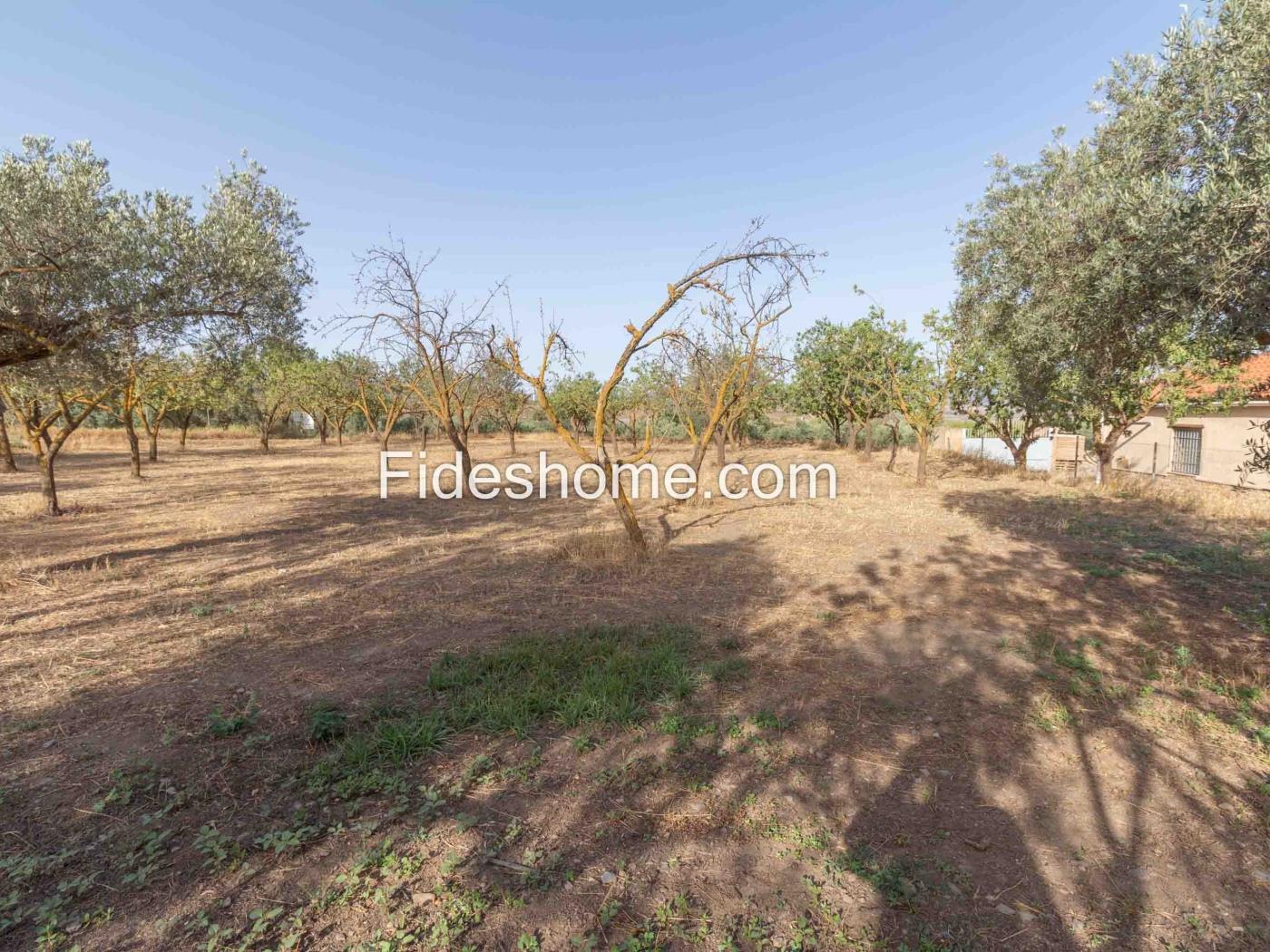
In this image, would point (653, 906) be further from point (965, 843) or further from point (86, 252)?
point (86, 252)

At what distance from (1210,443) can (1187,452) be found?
5.51 ft

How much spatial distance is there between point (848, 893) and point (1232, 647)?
6.06 meters

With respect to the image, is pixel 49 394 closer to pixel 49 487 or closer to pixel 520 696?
pixel 49 487

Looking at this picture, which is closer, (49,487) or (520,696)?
(520,696)

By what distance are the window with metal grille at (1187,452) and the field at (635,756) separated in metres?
17.6

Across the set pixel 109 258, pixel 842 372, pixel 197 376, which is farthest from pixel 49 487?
pixel 842 372

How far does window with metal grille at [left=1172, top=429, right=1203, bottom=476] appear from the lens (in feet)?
73.9

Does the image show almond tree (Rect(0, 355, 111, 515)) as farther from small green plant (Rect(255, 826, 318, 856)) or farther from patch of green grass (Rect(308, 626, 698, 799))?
small green plant (Rect(255, 826, 318, 856))

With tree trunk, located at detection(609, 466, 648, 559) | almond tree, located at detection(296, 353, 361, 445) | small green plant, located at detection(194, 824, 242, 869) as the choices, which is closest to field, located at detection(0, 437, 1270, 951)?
small green plant, located at detection(194, 824, 242, 869)

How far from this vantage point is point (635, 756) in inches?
163

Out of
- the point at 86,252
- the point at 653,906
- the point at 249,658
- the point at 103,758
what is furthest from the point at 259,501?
the point at 653,906

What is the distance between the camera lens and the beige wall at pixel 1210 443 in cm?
2008

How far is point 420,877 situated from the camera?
300cm

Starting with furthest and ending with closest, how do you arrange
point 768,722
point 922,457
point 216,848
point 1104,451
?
1. point 922,457
2. point 1104,451
3. point 768,722
4. point 216,848
